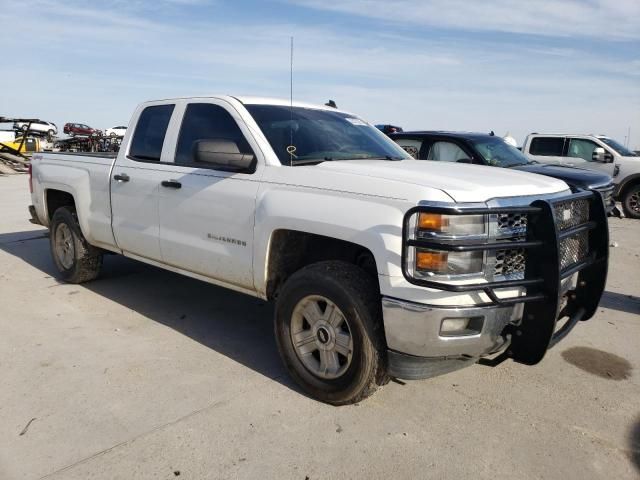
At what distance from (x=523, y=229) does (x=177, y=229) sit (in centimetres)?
256

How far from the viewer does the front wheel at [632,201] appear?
12492mm

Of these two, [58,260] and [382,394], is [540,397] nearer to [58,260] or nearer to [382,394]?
[382,394]

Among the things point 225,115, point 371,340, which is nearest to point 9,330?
point 225,115

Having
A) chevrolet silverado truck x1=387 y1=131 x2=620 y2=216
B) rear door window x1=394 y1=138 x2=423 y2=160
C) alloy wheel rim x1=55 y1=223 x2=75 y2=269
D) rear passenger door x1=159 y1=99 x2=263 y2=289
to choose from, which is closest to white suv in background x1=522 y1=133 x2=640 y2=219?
chevrolet silverado truck x1=387 y1=131 x2=620 y2=216

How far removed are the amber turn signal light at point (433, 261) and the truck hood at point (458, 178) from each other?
298 millimetres

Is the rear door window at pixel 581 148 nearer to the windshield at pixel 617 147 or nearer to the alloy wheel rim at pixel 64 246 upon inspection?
the windshield at pixel 617 147

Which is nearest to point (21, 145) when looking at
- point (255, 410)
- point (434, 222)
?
point (255, 410)

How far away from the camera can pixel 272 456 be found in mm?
2842

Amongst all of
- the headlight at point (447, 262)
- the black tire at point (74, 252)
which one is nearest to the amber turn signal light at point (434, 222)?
the headlight at point (447, 262)

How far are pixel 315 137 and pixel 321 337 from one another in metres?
1.49

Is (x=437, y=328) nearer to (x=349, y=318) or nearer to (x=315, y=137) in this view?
(x=349, y=318)

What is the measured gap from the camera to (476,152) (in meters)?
7.67

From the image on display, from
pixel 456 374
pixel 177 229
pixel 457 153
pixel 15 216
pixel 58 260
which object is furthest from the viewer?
pixel 15 216

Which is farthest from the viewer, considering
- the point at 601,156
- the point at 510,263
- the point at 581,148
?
the point at 581,148
